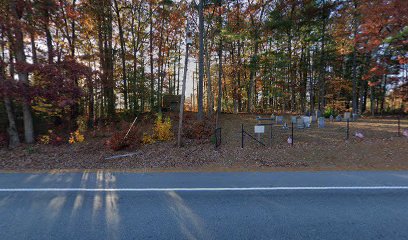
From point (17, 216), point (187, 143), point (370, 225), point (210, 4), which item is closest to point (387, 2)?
point (210, 4)

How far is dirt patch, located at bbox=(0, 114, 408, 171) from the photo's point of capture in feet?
23.3

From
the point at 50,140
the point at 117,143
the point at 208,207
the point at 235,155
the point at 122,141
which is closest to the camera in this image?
the point at 208,207

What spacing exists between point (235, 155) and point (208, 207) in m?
4.52

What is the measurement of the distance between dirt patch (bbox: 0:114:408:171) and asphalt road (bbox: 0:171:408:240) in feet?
4.46

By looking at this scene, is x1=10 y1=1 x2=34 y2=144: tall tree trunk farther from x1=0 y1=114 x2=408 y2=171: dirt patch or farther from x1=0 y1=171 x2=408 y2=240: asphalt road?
x1=0 y1=171 x2=408 y2=240: asphalt road

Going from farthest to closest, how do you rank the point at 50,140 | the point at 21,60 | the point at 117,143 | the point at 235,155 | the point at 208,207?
the point at 50,140, the point at 21,60, the point at 117,143, the point at 235,155, the point at 208,207

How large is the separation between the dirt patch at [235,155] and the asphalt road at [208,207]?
4.46 ft

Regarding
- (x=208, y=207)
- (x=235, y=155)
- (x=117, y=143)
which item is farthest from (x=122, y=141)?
(x=208, y=207)

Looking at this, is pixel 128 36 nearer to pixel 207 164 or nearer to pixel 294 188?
pixel 207 164

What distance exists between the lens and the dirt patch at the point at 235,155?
279 inches

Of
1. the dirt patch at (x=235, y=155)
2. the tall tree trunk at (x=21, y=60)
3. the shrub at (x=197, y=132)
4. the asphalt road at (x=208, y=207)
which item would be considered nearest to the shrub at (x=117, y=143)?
the dirt patch at (x=235, y=155)

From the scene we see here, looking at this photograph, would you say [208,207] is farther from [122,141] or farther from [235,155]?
[122,141]

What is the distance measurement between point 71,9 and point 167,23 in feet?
26.8

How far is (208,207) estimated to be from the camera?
150 inches
